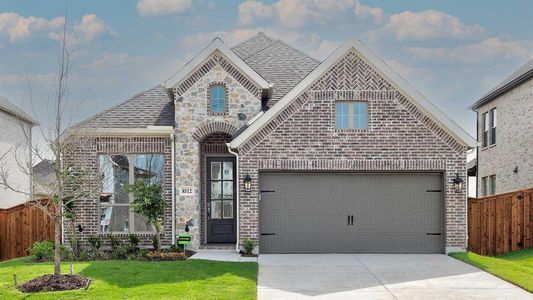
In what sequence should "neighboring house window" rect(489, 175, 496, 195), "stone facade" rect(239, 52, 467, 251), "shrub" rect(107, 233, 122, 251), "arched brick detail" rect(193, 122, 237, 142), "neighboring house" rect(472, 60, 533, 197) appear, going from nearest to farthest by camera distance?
"stone facade" rect(239, 52, 467, 251)
"shrub" rect(107, 233, 122, 251)
"arched brick detail" rect(193, 122, 237, 142)
"neighboring house" rect(472, 60, 533, 197)
"neighboring house window" rect(489, 175, 496, 195)

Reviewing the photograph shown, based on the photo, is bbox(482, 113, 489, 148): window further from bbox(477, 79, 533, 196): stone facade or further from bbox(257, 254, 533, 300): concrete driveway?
bbox(257, 254, 533, 300): concrete driveway

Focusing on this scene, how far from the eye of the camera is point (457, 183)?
48.2 feet

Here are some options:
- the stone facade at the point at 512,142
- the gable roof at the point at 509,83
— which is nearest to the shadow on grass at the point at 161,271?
the stone facade at the point at 512,142

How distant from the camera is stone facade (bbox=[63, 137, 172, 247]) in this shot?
15461mm

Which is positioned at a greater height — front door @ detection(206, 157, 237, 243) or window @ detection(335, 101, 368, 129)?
window @ detection(335, 101, 368, 129)

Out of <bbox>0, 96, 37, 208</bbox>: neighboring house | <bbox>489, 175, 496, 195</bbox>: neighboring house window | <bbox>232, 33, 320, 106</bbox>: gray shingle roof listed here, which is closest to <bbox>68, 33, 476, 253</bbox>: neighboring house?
<bbox>232, 33, 320, 106</bbox>: gray shingle roof

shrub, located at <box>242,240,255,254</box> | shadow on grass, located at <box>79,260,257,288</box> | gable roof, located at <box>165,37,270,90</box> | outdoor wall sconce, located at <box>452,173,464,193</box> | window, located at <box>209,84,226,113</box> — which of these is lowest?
shadow on grass, located at <box>79,260,257,288</box>

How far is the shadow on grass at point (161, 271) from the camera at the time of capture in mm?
10750

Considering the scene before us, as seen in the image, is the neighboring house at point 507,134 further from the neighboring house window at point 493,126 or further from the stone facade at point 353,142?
the stone facade at point 353,142

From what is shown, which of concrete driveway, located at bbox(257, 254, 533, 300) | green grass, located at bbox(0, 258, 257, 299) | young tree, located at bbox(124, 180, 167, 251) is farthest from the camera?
young tree, located at bbox(124, 180, 167, 251)

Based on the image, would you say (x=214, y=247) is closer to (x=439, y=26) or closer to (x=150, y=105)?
(x=150, y=105)

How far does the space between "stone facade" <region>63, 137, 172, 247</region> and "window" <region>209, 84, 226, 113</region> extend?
163 centimetres

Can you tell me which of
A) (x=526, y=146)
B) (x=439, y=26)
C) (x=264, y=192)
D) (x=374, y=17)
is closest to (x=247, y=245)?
(x=264, y=192)

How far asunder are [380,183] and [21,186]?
16097 millimetres
